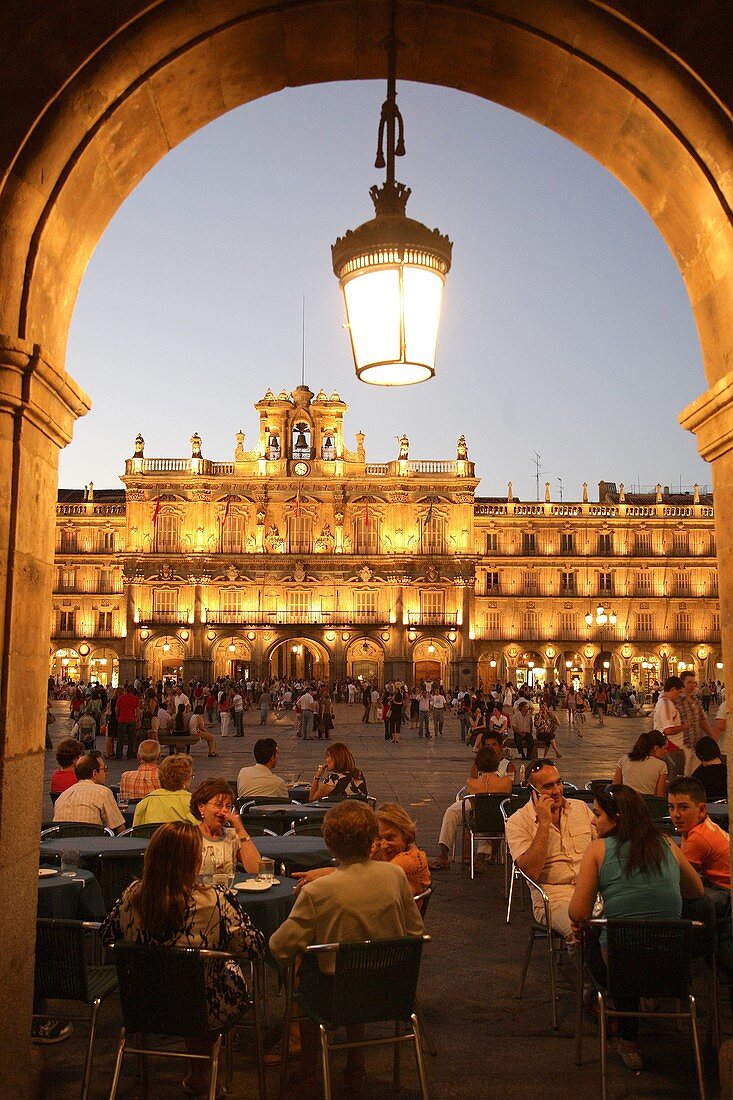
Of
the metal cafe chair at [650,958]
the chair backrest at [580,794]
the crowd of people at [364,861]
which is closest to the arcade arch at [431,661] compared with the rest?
the chair backrest at [580,794]

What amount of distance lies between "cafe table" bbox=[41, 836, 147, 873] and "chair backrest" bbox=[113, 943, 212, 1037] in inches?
71.7

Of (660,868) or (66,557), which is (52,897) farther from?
(66,557)

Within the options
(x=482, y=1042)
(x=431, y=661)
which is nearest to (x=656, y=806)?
(x=482, y=1042)

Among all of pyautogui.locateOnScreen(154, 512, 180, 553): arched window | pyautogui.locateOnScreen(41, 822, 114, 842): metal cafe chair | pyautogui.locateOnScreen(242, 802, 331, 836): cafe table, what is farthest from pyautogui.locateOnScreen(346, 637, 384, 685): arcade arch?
pyautogui.locateOnScreen(41, 822, 114, 842): metal cafe chair

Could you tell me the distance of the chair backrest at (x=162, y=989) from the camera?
353 cm

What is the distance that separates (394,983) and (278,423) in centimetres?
4592

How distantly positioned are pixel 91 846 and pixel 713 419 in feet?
13.6

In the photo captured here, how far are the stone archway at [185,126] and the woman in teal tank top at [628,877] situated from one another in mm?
1082

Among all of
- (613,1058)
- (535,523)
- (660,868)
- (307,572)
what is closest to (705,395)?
(660,868)

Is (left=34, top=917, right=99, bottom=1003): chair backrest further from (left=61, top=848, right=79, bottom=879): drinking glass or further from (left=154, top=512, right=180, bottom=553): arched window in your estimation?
(left=154, top=512, right=180, bottom=553): arched window

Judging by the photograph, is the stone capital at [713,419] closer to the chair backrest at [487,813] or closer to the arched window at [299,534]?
the chair backrest at [487,813]

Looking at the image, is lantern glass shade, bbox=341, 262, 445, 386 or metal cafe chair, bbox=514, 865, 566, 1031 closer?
lantern glass shade, bbox=341, 262, 445, 386

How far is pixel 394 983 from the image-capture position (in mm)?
3629

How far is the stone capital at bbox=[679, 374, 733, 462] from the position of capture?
3572 millimetres
